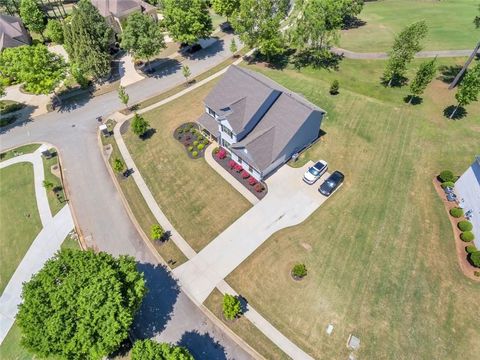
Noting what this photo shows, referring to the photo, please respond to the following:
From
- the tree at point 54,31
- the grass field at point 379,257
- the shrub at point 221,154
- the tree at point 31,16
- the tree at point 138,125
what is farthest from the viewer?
the tree at point 31,16

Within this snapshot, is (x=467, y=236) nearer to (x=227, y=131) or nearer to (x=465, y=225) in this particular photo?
(x=465, y=225)

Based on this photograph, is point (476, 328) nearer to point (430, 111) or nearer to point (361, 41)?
point (430, 111)

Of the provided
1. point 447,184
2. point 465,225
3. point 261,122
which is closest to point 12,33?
point 261,122

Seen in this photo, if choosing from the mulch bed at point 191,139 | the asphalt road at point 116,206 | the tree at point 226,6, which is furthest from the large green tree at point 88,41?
the tree at point 226,6

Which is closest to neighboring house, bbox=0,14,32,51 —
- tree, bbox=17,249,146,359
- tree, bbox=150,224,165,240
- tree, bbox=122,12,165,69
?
tree, bbox=122,12,165,69

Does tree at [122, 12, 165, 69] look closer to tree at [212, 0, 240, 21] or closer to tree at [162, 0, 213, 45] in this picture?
tree at [162, 0, 213, 45]

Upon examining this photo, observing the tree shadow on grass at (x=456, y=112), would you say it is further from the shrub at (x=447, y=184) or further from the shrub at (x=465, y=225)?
the shrub at (x=465, y=225)
